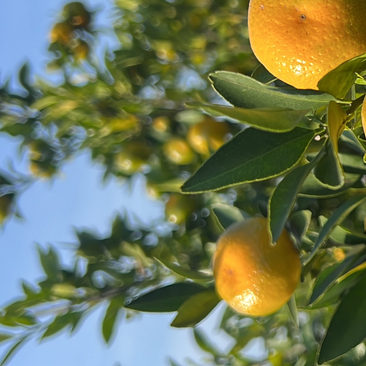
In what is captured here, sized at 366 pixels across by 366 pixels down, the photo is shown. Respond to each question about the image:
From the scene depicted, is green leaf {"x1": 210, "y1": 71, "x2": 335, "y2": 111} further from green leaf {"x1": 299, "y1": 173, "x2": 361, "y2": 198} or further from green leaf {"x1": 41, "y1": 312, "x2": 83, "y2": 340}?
green leaf {"x1": 41, "y1": 312, "x2": 83, "y2": 340}

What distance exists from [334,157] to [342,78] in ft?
0.45

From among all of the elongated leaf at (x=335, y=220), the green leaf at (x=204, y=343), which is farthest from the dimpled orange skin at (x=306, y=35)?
the green leaf at (x=204, y=343)

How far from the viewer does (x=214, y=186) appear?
0.89 meters

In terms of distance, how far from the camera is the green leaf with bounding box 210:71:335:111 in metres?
0.83

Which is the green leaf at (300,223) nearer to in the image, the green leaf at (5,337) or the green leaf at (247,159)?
the green leaf at (247,159)

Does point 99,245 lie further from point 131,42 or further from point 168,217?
point 131,42

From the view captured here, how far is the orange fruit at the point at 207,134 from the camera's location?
2496 millimetres

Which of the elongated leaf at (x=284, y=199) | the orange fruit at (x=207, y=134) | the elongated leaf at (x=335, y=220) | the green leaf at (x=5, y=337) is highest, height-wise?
the elongated leaf at (x=284, y=199)

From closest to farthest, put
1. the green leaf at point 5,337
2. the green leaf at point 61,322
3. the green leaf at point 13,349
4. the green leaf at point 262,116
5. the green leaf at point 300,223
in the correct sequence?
the green leaf at point 262,116 → the green leaf at point 300,223 → the green leaf at point 13,349 → the green leaf at point 61,322 → the green leaf at point 5,337

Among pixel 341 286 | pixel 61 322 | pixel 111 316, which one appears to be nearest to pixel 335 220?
pixel 341 286

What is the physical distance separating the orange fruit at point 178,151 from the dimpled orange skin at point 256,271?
4.60 ft

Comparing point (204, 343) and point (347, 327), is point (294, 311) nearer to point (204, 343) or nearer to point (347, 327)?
point (347, 327)

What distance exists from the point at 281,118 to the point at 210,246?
1433 mm

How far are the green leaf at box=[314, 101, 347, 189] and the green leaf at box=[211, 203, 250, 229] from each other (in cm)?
63
